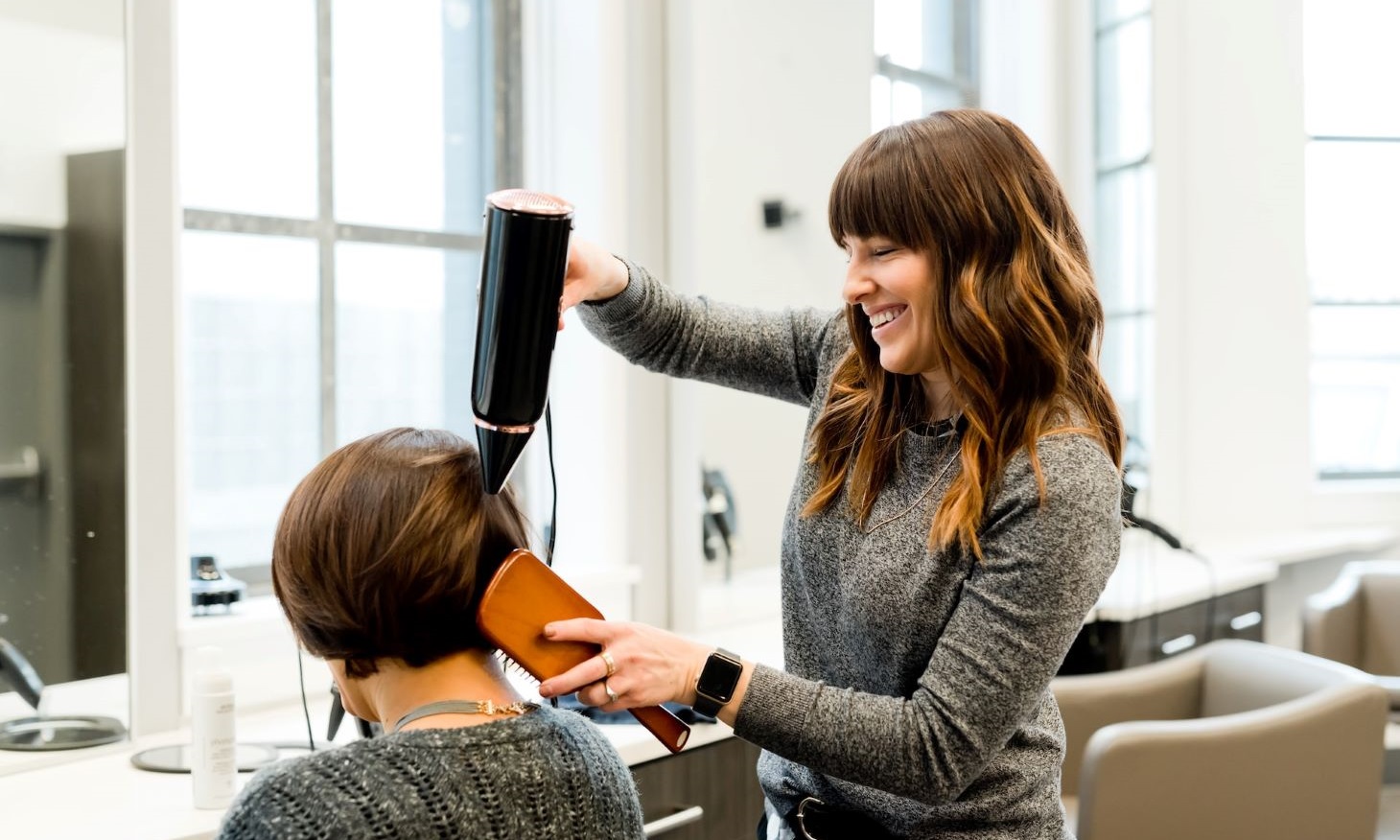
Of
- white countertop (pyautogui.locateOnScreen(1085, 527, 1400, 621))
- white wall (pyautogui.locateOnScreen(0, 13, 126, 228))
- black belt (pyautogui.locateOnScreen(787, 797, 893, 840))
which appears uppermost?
white wall (pyautogui.locateOnScreen(0, 13, 126, 228))

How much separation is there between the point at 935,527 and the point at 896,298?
22 centimetres

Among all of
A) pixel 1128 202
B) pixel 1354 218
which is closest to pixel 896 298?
pixel 1128 202

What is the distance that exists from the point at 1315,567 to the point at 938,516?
3.64 meters

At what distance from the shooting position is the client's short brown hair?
1.11m

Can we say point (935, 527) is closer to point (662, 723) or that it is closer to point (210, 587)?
point (662, 723)

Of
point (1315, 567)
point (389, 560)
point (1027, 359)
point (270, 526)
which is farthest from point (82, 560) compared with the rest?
point (1315, 567)

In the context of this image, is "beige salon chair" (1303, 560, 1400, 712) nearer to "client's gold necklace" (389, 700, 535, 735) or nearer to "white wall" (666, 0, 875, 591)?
"white wall" (666, 0, 875, 591)

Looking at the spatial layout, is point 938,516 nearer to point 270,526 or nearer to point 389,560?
point 389,560

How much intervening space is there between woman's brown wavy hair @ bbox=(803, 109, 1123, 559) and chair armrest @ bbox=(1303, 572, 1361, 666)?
240cm

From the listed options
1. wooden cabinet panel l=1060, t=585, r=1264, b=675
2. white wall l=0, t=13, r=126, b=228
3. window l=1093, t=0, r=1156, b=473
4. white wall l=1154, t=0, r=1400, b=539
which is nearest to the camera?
white wall l=0, t=13, r=126, b=228

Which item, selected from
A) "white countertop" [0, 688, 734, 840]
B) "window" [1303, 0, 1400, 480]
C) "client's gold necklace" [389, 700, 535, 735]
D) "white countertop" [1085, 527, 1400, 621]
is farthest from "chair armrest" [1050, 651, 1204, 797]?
"window" [1303, 0, 1400, 480]

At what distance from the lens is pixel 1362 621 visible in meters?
3.43

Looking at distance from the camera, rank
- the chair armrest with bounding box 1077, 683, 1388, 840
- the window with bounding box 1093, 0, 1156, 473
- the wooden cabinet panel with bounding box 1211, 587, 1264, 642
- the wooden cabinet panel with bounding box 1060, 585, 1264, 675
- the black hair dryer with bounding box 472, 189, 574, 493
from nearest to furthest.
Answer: the black hair dryer with bounding box 472, 189, 574, 493
the chair armrest with bounding box 1077, 683, 1388, 840
the wooden cabinet panel with bounding box 1060, 585, 1264, 675
the wooden cabinet panel with bounding box 1211, 587, 1264, 642
the window with bounding box 1093, 0, 1156, 473

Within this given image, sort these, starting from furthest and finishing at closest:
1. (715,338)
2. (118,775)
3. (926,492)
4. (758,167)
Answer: (758,167)
(118,775)
(715,338)
(926,492)
